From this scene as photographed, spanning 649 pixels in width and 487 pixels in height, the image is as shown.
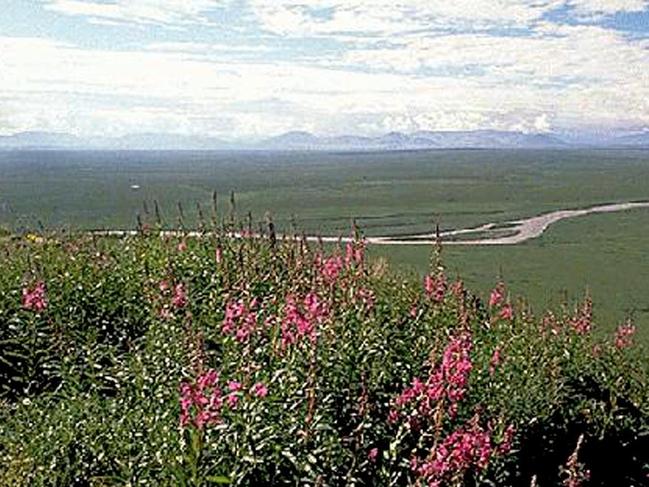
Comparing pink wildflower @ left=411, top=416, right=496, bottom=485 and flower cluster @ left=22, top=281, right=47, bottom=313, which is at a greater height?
flower cluster @ left=22, top=281, right=47, bottom=313

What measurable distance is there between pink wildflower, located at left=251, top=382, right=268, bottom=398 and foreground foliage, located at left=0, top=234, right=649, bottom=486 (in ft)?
0.04

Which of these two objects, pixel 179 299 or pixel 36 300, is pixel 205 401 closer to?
pixel 179 299

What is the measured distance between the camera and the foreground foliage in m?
4.00

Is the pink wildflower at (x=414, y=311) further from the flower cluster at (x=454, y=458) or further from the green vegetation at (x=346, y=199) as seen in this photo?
the green vegetation at (x=346, y=199)

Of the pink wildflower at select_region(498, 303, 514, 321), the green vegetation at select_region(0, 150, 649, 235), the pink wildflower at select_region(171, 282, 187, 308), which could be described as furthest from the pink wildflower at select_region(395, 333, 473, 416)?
the green vegetation at select_region(0, 150, 649, 235)

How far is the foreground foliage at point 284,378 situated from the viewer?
13.1 ft

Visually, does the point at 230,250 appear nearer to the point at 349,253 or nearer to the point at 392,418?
the point at 349,253

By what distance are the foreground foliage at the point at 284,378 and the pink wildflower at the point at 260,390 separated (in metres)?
0.01

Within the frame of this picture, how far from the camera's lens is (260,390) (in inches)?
155

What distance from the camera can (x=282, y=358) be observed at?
4734mm

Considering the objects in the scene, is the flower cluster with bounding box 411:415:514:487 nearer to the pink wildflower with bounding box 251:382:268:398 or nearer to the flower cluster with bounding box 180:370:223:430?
the pink wildflower with bounding box 251:382:268:398

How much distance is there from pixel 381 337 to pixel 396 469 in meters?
1.08

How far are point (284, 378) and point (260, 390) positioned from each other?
20.6 inches

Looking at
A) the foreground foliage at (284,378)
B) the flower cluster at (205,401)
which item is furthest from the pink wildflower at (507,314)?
the flower cluster at (205,401)
